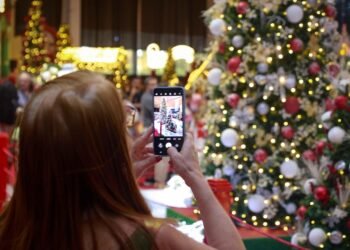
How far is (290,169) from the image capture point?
227 inches

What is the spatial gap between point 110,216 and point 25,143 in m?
0.24

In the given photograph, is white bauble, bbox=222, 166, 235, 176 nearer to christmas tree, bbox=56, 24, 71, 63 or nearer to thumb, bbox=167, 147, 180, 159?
thumb, bbox=167, 147, 180, 159

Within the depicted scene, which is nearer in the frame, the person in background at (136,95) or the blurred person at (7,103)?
the blurred person at (7,103)

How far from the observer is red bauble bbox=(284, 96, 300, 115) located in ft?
19.7

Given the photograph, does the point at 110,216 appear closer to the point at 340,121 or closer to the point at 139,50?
the point at 340,121

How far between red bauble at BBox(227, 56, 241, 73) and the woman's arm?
4483 millimetres

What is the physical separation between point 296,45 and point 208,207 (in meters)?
4.69

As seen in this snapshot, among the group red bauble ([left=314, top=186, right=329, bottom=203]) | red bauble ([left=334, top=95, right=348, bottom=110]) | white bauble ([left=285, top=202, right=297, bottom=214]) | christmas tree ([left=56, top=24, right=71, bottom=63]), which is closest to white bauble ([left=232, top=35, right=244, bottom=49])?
white bauble ([left=285, top=202, right=297, bottom=214])

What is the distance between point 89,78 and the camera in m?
1.42

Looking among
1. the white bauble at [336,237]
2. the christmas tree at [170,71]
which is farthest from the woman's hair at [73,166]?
the christmas tree at [170,71]

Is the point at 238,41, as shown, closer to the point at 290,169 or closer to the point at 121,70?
the point at 290,169

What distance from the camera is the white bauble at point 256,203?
5941mm

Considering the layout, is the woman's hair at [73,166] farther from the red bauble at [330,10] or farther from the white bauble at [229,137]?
the red bauble at [330,10]

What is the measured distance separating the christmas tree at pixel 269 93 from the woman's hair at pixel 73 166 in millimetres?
4628
